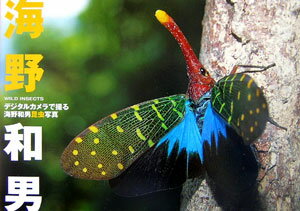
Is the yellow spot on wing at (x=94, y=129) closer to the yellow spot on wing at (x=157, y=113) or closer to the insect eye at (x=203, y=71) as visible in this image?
the yellow spot on wing at (x=157, y=113)

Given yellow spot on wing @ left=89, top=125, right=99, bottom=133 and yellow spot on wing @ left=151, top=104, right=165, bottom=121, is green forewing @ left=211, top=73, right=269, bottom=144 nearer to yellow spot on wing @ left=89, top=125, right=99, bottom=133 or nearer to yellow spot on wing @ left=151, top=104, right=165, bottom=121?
yellow spot on wing @ left=151, top=104, right=165, bottom=121

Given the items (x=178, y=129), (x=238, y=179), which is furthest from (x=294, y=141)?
(x=178, y=129)

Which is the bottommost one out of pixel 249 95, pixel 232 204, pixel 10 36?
pixel 232 204

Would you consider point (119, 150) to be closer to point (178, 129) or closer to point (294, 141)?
point (178, 129)

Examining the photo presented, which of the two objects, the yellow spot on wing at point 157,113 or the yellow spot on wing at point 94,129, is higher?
the yellow spot on wing at point 157,113

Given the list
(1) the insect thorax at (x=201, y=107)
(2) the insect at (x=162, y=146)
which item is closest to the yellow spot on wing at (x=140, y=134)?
(2) the insect at (x=162, y=146)

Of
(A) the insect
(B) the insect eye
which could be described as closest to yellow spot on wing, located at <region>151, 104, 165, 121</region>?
(A) the insect
